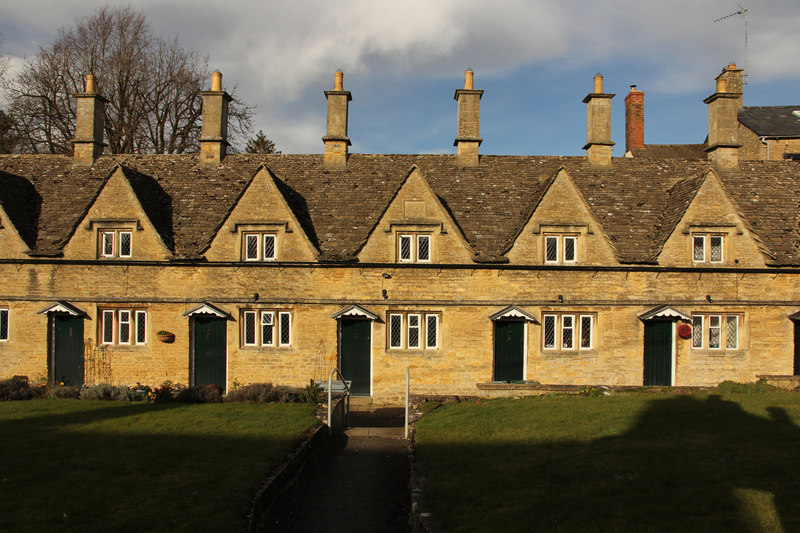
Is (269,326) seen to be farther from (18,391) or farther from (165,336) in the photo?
(18,391)

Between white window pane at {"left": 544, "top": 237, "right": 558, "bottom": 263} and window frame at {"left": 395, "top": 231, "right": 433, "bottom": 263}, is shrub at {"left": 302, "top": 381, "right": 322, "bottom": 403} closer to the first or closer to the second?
window frame at {"left": 395, "top": 231, "right": 433, "bottom": 263}

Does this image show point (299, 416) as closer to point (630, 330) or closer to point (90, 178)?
point (630, 330)

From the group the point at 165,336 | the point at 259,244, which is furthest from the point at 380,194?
the point at 165,336

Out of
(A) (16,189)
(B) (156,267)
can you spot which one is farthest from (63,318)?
(A) (16,189)

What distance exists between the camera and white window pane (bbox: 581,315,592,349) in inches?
825

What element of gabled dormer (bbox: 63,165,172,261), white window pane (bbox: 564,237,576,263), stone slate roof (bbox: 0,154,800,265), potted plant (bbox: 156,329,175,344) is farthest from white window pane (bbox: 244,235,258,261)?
white window pane (bbox: 564,237,576,263)

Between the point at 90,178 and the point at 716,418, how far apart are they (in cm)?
2433

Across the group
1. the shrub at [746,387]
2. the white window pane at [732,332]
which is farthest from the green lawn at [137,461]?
the white window pane at [732,332]

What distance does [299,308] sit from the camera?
20.7 metres

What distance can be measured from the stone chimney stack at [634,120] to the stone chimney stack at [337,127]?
19.6 metres

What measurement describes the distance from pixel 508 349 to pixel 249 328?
31.5 feet

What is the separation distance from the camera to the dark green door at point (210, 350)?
68.1 feet

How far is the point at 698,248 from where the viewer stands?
21.3m

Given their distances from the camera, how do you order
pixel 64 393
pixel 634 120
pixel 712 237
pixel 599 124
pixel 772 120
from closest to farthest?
pixel 64 393 < pixel 712 237 < pixel 599 124 < pixel 634 120 < pixel 772 120
